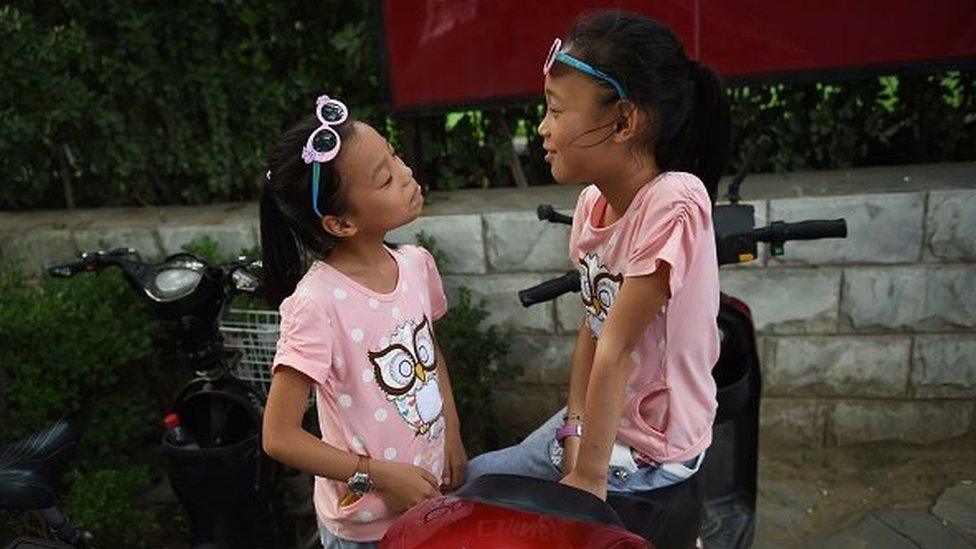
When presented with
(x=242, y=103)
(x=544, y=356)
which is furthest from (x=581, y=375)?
(x=242, y=103)

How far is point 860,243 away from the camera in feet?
10.9

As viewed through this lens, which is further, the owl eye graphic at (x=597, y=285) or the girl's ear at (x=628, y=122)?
the owl eye graphic at (x=597, y=285)

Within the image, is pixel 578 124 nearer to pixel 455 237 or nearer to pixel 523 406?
pixel 455 237

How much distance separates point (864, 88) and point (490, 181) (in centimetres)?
179

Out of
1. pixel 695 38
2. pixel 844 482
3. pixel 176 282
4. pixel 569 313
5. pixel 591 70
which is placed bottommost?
pixel 844 482

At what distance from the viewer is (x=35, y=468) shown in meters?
2.05

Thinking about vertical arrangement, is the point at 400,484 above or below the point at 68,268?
below

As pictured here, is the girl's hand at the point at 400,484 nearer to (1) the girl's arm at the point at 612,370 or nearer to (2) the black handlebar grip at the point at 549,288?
(1) the girl's arm at the point at 612,370

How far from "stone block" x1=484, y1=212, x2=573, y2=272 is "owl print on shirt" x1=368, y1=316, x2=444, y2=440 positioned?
1.57m

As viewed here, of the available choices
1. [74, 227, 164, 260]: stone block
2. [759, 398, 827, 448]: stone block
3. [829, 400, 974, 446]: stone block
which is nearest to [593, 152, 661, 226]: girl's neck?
[759, 398, 827, 448]: stone block

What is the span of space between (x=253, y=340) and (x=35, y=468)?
0.96 m

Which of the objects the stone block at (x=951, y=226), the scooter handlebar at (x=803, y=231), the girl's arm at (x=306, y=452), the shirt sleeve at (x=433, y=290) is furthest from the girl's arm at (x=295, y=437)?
the stone block at (x=951, y=226)

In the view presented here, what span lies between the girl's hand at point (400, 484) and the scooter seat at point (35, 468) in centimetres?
91

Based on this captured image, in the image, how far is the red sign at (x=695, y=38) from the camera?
129 inches
